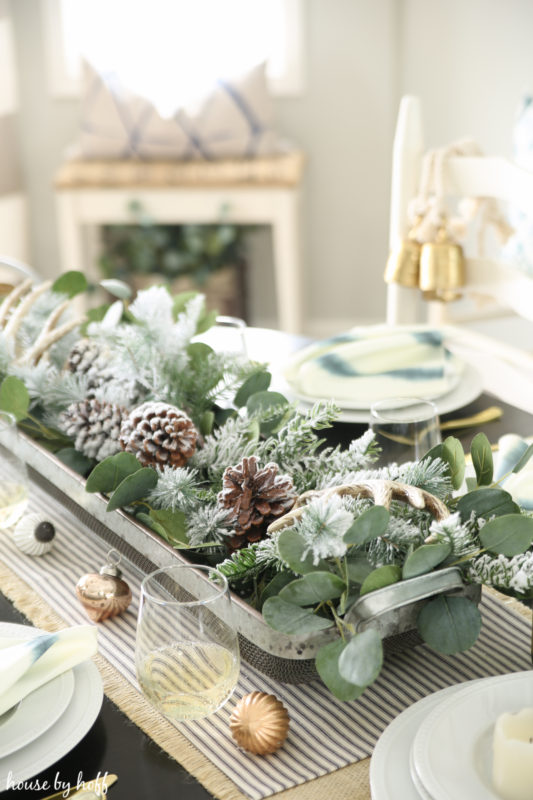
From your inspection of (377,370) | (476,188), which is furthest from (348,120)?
(377,370)

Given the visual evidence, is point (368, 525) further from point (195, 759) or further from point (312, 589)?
point (195, 759)

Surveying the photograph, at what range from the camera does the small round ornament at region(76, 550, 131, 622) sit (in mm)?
831

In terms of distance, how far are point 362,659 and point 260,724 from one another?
0.36ft

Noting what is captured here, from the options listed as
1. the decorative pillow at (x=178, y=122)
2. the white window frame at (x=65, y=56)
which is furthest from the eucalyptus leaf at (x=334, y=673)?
the white window frame at (x=65, y=56)

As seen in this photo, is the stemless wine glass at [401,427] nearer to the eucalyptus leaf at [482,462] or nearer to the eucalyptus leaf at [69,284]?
the eucalyptus leaf at [482,462]

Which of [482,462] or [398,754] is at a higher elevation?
[482,462]

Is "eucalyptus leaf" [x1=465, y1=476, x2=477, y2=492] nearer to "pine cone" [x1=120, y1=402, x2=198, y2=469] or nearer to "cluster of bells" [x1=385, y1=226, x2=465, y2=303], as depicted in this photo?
"pine cone" [x1=120, y1=402, x2=198, y2=469]

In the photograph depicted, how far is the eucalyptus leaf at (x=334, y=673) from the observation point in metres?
0.63

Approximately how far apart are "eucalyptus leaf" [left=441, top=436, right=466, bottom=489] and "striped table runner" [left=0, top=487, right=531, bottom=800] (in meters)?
0.13

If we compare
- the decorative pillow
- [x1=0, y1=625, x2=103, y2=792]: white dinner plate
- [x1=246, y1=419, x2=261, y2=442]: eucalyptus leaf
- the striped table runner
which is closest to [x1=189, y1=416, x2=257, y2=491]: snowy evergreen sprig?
[x1=246, y1=419, x2=261, y2=442]: eucalyptus leaf

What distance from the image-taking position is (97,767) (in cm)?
66

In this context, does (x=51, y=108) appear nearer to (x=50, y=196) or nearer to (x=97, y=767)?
(x=50, y=196)

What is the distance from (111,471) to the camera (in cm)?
85

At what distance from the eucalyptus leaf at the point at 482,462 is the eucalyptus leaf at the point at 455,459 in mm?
18
